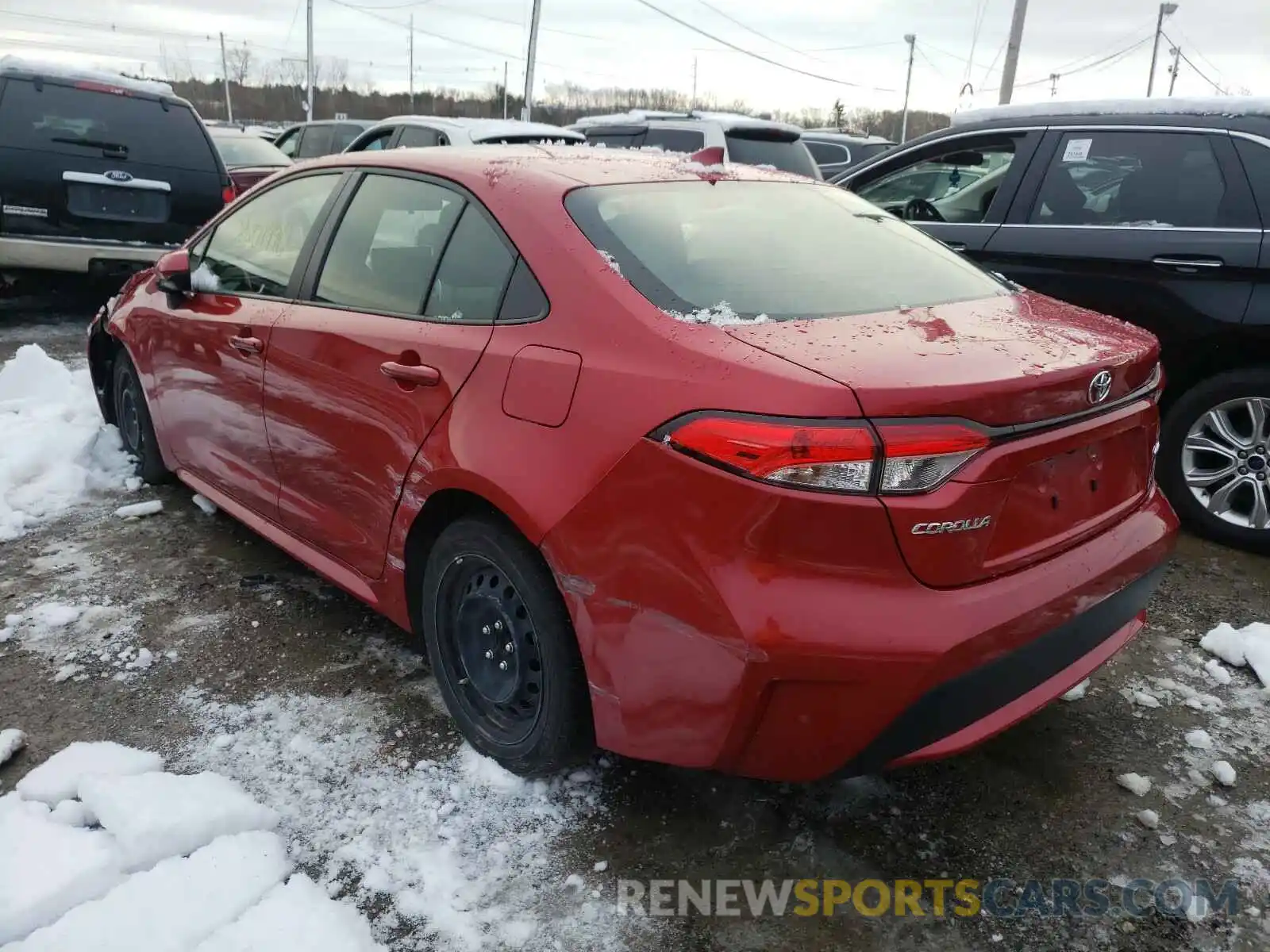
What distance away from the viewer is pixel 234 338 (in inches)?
132

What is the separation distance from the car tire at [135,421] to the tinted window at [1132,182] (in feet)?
13.7

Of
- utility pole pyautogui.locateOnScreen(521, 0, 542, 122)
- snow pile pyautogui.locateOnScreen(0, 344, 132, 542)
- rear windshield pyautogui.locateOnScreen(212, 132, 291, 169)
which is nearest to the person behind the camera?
snow pile pyautogui.locateOnScreen(0, 344, 132, 542)

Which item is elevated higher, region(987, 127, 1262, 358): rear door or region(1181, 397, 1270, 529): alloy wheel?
region(987, 127, 1262, 358): rear door

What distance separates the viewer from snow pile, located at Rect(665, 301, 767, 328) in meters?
2.10

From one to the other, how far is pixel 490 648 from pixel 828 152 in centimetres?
1419

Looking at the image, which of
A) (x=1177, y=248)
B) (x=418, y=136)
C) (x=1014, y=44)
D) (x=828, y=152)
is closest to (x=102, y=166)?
(x=418, y=136)

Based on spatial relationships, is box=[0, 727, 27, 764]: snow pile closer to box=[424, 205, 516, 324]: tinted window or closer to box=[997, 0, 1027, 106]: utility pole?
box=[424, 205, 516, 324]: tinted window

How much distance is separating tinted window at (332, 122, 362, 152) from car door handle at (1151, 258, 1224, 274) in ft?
31.9

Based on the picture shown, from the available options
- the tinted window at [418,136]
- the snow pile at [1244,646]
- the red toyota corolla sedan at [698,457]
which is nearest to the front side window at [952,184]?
the red toyota corolla sedan at [698,457]

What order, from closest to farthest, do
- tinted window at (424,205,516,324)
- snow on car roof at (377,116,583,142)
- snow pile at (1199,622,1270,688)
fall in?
tinted window at (424,205,516,324) < snow pile at (1199,622,1270,688) < snow on car roof at (377,116,583,142)

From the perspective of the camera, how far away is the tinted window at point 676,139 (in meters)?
9.56

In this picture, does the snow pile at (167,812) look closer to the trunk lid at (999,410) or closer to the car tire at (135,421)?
the trunk lid at (999,410)

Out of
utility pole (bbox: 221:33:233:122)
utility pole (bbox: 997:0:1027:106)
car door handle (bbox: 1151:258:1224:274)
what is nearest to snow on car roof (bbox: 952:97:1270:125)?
car door handle (bbox: 1151:258:1224:274)

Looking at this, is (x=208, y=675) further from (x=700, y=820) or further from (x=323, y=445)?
(x=700, y=820)
